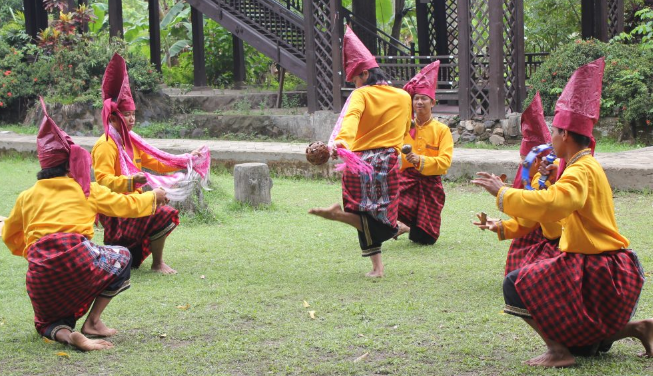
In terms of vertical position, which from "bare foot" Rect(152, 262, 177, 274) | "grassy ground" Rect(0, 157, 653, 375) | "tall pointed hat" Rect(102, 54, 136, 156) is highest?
"tall pointed hat" Rect(102, 54, 136, 156)

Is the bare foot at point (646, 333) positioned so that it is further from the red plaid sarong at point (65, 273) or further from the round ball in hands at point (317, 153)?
the red plaid sarong at point (65, 273)

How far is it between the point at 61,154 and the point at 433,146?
3.70 m

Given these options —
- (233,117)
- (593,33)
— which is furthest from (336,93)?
(593,33)

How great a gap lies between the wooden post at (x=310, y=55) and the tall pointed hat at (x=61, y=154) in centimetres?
1051

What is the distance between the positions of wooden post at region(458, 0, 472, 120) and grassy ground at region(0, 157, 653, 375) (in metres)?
5.16

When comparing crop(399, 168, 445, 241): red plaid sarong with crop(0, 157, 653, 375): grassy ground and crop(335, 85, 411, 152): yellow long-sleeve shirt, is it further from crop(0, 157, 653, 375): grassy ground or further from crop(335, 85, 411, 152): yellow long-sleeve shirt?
crop(335, 85, 411, 152): yellow long-sleeve shirt

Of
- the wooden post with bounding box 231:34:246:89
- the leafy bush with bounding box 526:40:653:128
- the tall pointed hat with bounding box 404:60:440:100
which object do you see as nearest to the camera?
the tall pointed hat with bounding box 404:60:440:100

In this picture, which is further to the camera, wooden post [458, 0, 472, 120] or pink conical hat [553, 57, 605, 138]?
wooden post [458, 0, 472, 120]

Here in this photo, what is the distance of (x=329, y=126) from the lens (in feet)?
49.9

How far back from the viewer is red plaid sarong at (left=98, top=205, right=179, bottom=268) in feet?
21.9

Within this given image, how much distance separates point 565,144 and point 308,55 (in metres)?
11.4

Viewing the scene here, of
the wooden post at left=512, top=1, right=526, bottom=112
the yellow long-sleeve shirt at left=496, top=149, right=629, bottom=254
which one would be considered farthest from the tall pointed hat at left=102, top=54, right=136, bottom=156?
the wooden post at left=512, top=1, right=526, bottom=112

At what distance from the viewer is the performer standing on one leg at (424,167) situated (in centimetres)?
746

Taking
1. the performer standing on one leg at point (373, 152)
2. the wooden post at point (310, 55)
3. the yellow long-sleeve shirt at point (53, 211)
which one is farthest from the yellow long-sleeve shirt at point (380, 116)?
the wooden post at point (310, 55)
